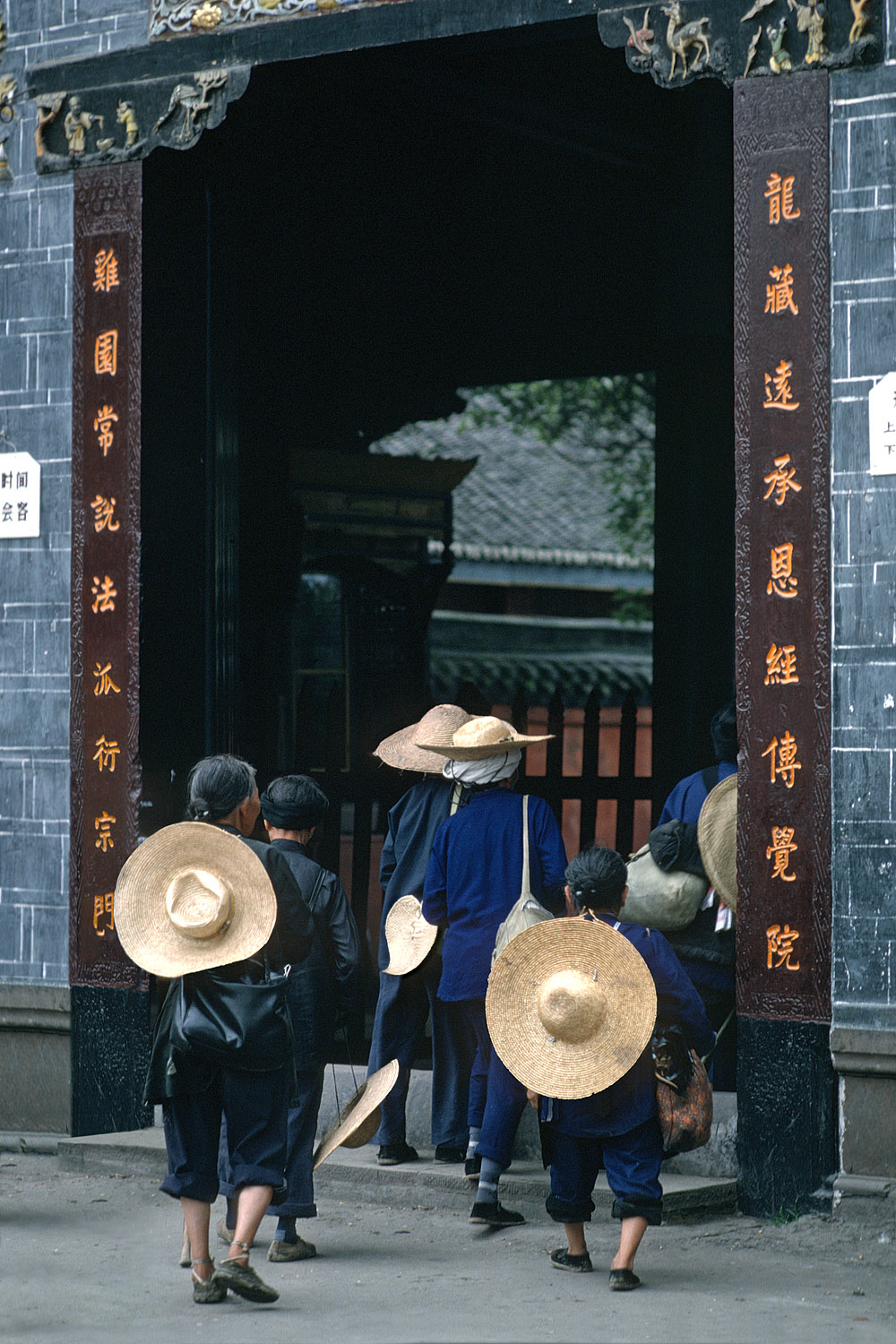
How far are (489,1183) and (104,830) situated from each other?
2217mm

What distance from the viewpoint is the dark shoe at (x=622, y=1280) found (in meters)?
4.82

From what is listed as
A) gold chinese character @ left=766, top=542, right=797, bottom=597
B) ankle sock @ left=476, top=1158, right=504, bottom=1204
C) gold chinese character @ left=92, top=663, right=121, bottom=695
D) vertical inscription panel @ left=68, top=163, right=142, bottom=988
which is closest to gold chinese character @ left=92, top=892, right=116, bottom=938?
vertical inscription panel @ left=68, top=163, right=142, bottom=988

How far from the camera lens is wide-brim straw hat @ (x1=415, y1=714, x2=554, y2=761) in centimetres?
578

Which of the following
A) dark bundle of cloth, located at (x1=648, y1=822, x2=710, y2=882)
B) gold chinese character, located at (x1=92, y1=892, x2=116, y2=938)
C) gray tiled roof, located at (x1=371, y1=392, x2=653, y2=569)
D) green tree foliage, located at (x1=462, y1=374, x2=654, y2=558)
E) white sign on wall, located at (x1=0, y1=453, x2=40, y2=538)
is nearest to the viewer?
dark bundle of cloth, located at (x1=648, y1=822, x2=710, y2=882)

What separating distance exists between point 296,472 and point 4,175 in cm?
543

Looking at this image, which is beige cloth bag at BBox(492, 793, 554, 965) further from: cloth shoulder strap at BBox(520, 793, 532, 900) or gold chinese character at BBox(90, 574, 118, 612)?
gold chinese character at BBox(90, 574, 118, 612)

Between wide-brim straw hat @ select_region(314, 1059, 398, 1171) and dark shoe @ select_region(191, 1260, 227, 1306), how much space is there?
54 centimetres

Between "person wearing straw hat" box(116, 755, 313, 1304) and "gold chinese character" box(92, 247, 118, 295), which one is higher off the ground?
"gold chinese character" box(92, 247, 118, 295)

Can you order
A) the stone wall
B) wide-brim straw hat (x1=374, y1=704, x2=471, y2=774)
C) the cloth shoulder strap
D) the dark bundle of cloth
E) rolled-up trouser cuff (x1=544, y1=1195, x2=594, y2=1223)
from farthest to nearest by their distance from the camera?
1. wide-brim straw hat (x1=374, y1=704, x2=471, y2=774)
2. the dark bundle of cloth
3. the cloth shoulder strap
4. the stone wall
5. rolled-up trouser cuff (x1=544, y1=1195, x2=594, y2=1223)

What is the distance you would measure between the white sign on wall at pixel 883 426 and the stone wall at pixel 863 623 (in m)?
0.02

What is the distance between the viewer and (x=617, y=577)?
29.8m

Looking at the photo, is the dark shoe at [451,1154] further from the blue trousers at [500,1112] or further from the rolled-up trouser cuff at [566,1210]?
the rolled-up trouser cuff at [566,1210]

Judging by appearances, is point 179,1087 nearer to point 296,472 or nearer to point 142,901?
point 142,901

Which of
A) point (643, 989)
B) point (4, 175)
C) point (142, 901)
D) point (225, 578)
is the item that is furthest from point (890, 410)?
point (4, 175)
